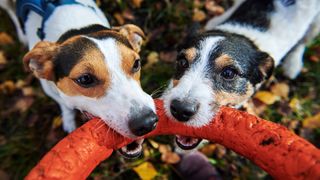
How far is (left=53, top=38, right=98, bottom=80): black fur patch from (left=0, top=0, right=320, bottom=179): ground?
41.8 inches

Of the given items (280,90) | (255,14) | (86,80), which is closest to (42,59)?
(86,80)

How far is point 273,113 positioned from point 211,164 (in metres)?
1.08

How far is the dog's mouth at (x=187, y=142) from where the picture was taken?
3593mm

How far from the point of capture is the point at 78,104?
A: 11.1 ft

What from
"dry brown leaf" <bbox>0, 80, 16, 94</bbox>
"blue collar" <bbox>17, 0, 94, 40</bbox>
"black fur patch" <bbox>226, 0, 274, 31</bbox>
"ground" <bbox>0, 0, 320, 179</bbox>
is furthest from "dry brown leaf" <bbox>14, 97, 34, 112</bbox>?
"black fur patch" <bbox>226, 0, 274, 31</bbox>

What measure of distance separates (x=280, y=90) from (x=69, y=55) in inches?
114

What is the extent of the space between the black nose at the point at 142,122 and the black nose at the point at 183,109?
32cm

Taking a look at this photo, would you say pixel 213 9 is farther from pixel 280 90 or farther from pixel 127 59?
pixel 127 59

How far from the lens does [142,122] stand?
2912 millimetres

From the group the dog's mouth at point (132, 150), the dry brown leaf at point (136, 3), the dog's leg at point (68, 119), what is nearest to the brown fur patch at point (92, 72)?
the dog's mouth at point (132, 150)

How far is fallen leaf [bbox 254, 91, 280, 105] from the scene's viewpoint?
4.96 metres

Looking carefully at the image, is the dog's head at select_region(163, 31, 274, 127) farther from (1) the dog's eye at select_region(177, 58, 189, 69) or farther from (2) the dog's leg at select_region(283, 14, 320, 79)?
(2) the dog's leg at select_region(283, 14, 320, 79)

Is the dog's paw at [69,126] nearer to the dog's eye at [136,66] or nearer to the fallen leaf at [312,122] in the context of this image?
the dog's eye at [136,66]

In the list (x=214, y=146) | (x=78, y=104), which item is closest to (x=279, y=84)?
(x=214, y=146)
